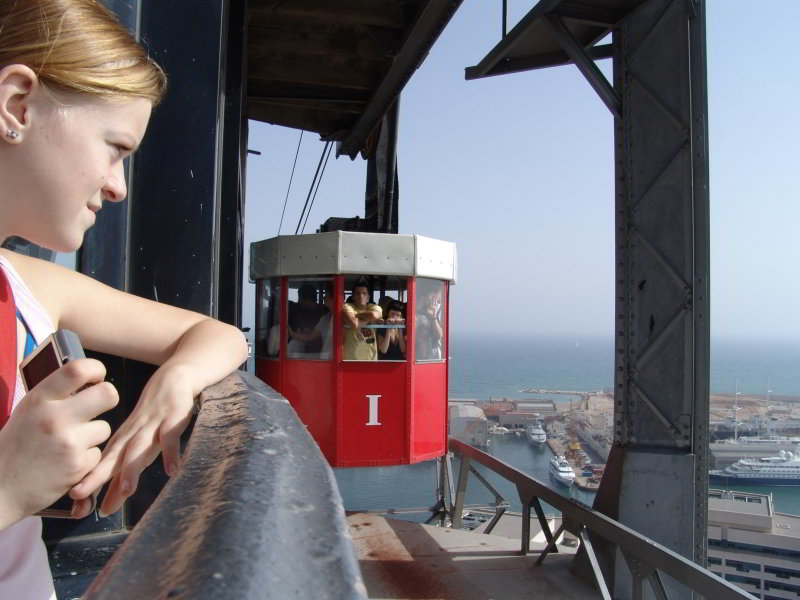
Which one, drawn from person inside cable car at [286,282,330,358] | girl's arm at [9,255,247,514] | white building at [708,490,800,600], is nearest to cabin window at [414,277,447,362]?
person inside cable car at [286,282,330,358]

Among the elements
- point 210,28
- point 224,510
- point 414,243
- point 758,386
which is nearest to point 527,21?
point 414,243

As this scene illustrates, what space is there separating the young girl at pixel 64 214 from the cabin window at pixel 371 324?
23.8 ft

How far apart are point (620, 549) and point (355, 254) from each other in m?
4.81

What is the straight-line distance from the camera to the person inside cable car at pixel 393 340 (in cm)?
845

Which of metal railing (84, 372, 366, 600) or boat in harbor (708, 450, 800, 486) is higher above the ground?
metal railing (84, 372, 366, 600)

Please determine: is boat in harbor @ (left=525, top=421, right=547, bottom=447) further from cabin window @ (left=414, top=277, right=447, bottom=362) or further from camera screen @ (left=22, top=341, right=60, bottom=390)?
camera screen @ (left=22, top=341, right=60, bottom=390)

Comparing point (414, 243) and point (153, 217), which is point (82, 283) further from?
point (414, 243)

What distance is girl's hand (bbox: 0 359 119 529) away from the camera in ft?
2.05

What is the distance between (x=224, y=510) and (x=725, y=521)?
775 inches

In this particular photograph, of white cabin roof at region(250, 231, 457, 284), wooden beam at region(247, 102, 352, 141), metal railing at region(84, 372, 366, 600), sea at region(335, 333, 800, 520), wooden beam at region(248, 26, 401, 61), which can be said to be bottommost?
sea at region(335, 333, 800, 520)

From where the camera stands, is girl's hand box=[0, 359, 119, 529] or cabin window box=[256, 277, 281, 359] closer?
girl's hand box=[0, 359, 119, 529]

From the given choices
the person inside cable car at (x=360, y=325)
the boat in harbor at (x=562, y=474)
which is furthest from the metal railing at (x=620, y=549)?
the boat in harbor at (x=562, y=474)

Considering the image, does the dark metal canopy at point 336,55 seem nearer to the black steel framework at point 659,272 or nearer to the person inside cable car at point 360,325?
the black steel framework at point 659,272

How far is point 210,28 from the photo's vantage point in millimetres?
1913
